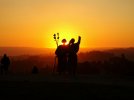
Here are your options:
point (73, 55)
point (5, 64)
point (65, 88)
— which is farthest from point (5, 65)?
point (65, 88)

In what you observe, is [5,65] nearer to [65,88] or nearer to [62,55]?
[62,55]

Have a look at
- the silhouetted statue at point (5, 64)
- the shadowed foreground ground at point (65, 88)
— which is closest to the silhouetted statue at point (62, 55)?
the shadowed foreground ground at point (65, 88)

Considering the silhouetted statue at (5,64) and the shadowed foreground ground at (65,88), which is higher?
the silhouetted statue at (5,64)

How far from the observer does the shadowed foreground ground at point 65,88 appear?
24391mm

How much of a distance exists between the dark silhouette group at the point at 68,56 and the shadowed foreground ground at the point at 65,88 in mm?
2745

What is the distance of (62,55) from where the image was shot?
112 feet

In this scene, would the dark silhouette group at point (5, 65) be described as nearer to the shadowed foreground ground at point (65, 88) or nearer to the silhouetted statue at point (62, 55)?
the silhouetted statue at point (62, 55)

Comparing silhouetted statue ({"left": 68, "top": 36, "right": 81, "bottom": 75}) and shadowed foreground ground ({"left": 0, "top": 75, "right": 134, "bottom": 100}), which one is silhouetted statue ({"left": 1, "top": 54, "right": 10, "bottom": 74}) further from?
shadowed foreground ground ({"left": 0, "top": 75, "right": 134, "bottom": 100})

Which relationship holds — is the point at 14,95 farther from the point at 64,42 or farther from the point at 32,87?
the point at 64,42

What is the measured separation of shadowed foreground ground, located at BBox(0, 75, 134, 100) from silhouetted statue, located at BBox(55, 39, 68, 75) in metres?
3.64

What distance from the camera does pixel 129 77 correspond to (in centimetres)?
3281

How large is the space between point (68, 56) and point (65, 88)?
24.6ft

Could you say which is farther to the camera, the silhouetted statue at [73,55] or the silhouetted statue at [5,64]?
the silhouetted statue at [5,64]

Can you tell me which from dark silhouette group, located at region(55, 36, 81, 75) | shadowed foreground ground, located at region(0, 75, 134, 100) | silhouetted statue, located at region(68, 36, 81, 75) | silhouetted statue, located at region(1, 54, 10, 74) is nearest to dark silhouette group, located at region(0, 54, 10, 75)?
silhouetted statue, located at region(1, 54, 10, 74)
